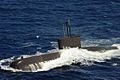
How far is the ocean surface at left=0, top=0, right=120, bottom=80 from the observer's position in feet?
234

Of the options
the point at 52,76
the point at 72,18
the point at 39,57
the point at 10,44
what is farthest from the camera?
the point at 72,18

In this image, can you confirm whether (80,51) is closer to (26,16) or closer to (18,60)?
(18,60)

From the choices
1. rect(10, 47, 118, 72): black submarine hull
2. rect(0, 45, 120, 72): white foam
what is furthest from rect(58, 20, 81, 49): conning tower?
rect(10, 47, 118, 72): black submarine hull

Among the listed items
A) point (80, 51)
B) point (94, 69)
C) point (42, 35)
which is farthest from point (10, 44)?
point (94, 69)

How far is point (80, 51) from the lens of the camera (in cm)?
7925

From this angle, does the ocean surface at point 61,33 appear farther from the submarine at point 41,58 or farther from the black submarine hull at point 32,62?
the black submarine hull at point 32,62

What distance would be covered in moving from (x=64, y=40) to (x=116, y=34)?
62.2ft

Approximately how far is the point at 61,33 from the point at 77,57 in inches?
650

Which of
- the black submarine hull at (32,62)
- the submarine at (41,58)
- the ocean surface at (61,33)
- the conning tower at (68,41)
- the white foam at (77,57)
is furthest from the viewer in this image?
the conning tower at (68,41)

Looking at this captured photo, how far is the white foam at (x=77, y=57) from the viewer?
7456 centimetres

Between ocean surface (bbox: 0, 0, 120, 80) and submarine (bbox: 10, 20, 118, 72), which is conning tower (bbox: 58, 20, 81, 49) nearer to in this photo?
submarine (bbox: 10, 20, 118, 72)

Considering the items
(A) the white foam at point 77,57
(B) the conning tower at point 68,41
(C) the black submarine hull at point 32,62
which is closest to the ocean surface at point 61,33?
(A) the white foam at point 77,57

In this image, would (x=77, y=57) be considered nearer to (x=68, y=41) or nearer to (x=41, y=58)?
(x=68, y=41)

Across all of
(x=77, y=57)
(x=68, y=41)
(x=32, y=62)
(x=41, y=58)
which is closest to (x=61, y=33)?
(x=68, y=41)
